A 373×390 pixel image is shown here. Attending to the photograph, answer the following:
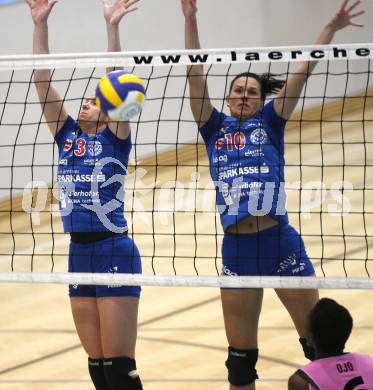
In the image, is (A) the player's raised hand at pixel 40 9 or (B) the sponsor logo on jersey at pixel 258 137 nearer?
(B) the sponsor logo on jersey at pixel 258 137

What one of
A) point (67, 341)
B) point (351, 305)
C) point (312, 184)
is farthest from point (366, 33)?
point (67, 341)

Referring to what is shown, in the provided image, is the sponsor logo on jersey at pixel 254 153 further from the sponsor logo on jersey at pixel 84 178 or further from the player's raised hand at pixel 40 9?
the player's raised hand at pixel 40 9

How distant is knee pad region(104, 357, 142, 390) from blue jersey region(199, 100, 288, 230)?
98 cm

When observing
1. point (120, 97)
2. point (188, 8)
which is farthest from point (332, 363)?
point (188, 8)

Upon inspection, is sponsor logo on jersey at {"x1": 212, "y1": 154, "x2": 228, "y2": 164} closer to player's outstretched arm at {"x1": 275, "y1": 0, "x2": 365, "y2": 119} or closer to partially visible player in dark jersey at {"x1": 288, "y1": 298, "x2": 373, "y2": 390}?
player's outstretched arm at {"x1": 275, "y1": 0, "x2": 365, "y2": 119}

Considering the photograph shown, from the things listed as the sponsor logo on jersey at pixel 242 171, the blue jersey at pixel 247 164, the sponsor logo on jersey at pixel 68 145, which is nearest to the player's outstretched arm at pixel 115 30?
the sponsor logo on jersey at pixel 68 145

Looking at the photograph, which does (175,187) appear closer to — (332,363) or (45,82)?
(45,82)

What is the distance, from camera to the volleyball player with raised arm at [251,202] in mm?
5789

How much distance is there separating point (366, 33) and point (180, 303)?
6228 millimetres

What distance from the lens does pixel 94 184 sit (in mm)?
5855

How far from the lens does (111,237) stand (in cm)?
588

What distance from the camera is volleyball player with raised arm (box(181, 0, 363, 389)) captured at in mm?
5789

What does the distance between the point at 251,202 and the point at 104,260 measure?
94 cm

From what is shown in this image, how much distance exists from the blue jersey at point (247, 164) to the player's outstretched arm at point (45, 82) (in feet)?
2.96
